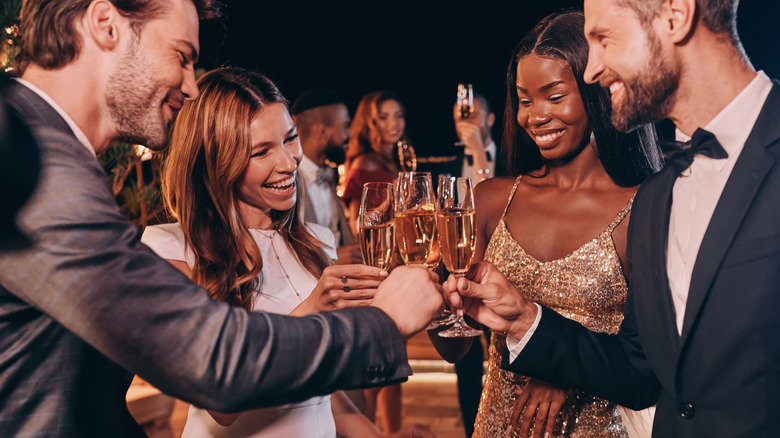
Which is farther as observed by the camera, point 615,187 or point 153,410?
point 153,410

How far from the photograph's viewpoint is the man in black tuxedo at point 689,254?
1191mm

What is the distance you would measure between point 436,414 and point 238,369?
13.2ft

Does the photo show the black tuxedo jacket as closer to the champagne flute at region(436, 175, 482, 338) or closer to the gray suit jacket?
the champagne flute at region(436, 175, 482, 338)

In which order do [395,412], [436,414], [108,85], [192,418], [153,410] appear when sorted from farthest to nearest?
[436,414]
[395,412]
[153,410]
[192,418]
[108,85]

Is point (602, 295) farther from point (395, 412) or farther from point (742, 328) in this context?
point (395, 412)

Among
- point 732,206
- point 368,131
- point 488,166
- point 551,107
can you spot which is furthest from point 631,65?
point 368,131

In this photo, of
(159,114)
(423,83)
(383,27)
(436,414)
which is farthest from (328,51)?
(159,114)

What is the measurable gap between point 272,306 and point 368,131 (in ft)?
11.0

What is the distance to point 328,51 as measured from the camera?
800cm

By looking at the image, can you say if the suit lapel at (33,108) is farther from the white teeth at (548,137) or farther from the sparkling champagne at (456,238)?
the white teeth at (548,137)

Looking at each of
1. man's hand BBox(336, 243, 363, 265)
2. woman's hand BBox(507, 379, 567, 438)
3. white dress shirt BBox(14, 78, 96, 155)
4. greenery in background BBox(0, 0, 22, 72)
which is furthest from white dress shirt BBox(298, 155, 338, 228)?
white dress shirt BBox(14, 78, 96, 155)

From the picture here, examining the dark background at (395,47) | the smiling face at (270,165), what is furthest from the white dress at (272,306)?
the dark background at (395,47)

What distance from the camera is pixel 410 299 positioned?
1264 millimetres

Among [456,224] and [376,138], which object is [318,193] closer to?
[376,138]
